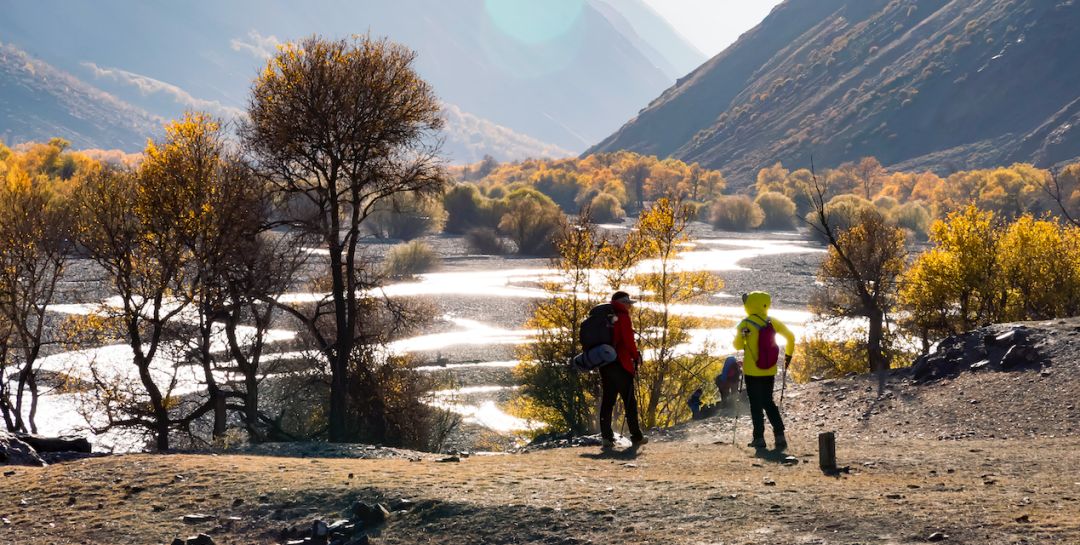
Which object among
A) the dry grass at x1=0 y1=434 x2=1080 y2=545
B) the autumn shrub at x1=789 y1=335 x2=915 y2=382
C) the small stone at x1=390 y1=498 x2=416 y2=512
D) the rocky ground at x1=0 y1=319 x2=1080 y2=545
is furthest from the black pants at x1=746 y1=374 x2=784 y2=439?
the autumn shrub at x1=789 y1=335 x2=915 y2=382

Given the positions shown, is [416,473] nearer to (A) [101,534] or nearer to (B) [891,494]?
(A) [101,534]

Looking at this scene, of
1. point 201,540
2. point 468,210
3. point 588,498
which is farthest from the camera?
point 468,210

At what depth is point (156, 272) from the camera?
27547 millimetres

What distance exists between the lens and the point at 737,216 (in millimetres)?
163875

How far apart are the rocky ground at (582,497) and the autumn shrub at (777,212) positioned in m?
155

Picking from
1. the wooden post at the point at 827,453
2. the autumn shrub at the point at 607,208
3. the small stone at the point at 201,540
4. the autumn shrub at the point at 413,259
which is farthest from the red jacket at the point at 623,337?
the autumn shrub at the point at 607,208

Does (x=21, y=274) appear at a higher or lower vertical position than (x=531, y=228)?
lower

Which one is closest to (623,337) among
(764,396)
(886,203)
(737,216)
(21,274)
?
(764,396)

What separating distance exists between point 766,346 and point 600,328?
2402mm

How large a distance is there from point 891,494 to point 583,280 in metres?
27.3

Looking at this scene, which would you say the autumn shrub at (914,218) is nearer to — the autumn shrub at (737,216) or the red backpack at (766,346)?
the autumn shrub at (737,216)

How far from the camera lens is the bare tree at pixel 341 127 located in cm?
2502

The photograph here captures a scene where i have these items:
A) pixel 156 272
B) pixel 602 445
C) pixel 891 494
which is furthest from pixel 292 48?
pixel 891 494

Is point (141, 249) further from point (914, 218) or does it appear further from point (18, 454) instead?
point (914, 218)
